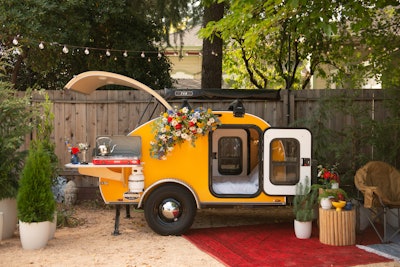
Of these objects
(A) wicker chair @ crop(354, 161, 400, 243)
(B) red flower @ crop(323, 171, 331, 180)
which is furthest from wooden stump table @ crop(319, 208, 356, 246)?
(B) red flower @ crop(323, 171, 331, 180)

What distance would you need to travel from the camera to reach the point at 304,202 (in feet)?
24.9

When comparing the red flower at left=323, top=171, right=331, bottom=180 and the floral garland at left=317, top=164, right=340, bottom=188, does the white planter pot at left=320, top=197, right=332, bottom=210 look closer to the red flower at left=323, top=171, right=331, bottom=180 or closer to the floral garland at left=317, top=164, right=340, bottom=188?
the floral garland at left=317, top=164, right=340, bottom=188

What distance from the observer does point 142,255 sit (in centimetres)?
671

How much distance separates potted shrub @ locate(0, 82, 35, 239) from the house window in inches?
120

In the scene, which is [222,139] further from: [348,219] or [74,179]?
[74,179]

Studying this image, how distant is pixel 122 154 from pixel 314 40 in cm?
745

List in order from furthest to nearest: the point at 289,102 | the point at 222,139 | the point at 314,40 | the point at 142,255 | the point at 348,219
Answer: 1. the point at 314,40
2. the point at 289,102
3. the point at 222,139
4. the point at 348,219
5. the point at 142,255

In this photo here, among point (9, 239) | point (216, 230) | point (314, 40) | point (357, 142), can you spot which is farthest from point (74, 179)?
point (314, 40)

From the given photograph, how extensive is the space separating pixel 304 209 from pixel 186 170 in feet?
5.81

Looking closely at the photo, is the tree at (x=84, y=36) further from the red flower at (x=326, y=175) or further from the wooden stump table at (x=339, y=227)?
the wooden stump table at (x=339, y=227)

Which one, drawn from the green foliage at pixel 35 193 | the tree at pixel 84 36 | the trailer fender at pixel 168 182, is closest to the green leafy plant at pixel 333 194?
the trailer fender at pixel 168 182

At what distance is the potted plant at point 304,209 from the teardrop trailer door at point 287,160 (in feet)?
0.47

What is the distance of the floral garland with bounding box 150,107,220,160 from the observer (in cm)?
764

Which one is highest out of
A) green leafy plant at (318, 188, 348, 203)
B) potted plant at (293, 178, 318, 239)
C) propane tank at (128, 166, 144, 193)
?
propane tank at (128, 166, 144, 193)
